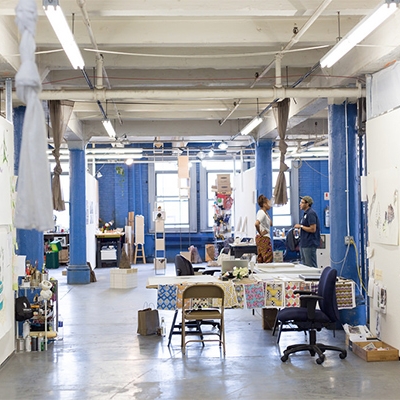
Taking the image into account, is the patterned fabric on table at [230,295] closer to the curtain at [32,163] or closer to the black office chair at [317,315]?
the black office chair at [317,315]

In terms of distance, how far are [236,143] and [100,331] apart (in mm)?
9752

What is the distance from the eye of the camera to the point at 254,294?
7707mm

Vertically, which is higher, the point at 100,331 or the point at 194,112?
the point at 194,112

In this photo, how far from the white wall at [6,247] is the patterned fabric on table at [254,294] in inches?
112

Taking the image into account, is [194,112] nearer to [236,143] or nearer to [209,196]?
[236,143]

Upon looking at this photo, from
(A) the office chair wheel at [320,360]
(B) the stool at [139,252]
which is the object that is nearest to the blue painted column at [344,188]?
(A) the office chair wheel at [320,360]

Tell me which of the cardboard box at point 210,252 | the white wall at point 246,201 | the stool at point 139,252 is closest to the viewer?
the white wall at point 246,201

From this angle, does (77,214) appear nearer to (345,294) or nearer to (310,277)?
(310,277)

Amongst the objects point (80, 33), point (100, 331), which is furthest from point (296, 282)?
point (80, 33)

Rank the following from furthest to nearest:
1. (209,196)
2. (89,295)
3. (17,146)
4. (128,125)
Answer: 1. (209,196)
2. (128,125)
3. (89,295)
4. (17,146)

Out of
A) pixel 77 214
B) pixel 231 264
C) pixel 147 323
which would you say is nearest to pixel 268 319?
pixel 231 264

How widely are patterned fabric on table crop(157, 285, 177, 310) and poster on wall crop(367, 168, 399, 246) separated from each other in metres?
2.56

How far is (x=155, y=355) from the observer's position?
7492mm

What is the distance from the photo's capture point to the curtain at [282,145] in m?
9.17
